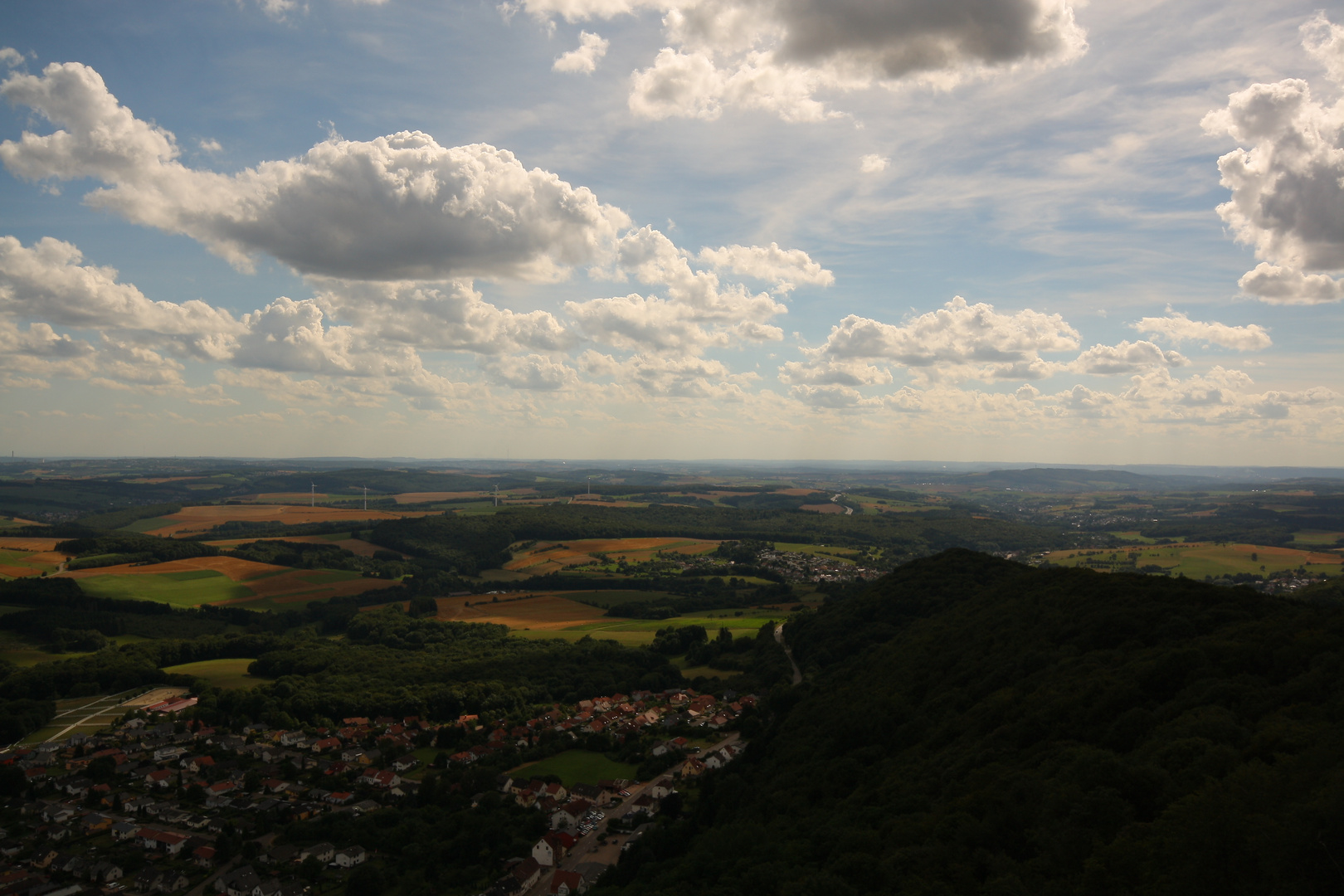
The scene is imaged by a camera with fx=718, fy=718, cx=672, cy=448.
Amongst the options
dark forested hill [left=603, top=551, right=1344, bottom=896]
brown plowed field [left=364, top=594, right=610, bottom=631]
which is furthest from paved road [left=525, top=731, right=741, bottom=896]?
brown plowed field [left=364, top=594, right=610, bottom=631]

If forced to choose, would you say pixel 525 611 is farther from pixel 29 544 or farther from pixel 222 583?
pixel 29 544

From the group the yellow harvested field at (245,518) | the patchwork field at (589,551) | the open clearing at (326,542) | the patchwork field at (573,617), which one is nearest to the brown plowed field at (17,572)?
the open clearing at (326,542)

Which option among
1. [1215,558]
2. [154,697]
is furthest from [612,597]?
[1215,558]

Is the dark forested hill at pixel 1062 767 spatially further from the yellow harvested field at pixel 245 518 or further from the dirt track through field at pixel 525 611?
the yellow harvested field at pixel 245 518

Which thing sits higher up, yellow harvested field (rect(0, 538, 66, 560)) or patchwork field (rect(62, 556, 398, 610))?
yellow harvested field (rect(0, 538, 66, 560))

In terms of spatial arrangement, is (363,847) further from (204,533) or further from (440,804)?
(204,533)

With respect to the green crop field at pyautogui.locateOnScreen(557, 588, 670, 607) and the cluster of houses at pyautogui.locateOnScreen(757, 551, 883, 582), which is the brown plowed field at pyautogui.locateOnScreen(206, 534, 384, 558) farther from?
the cluster of houses at pyautogui.locateOnScreen(757, 551, 883, 582)

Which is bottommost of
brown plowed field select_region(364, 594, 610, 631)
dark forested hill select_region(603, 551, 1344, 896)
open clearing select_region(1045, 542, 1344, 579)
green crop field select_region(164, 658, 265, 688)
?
green crop field select_region(164, 658, 265, 688)
